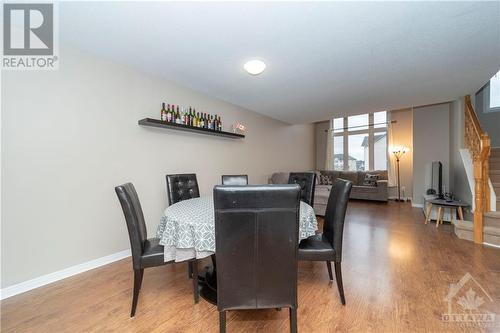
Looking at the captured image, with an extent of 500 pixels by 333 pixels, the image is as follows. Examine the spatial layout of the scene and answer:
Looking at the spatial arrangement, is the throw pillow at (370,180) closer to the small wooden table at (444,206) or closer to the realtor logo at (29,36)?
the small wooden table at (444,206)

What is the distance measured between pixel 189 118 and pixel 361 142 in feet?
20.0

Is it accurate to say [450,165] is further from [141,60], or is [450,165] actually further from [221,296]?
[141,60]

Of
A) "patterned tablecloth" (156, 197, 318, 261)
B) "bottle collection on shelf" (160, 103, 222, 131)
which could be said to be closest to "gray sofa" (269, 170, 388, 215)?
"bottle collection on shelf" (160, 103, 222, 131)

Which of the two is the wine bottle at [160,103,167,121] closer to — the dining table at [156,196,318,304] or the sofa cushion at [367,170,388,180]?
the dining table at [156,196,318,304]

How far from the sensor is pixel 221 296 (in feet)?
3.96

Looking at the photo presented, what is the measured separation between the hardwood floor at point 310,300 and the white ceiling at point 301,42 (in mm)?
2372

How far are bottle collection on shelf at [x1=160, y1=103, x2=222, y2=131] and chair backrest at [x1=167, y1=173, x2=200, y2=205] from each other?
2.73ft

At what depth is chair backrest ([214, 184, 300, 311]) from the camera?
1.12 metres

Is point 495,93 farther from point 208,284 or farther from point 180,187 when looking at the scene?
point 208,284

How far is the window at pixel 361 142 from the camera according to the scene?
6.76 meters

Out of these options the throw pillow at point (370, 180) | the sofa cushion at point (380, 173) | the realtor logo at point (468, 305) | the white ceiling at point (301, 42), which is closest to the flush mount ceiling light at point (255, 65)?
the white ceiling at point (301, 42)

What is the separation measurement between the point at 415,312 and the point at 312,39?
8.22 feet

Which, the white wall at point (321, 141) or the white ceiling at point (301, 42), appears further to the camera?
the white wall at point (321, 141)

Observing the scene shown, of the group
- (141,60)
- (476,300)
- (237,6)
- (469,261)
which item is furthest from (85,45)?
(469,261)
